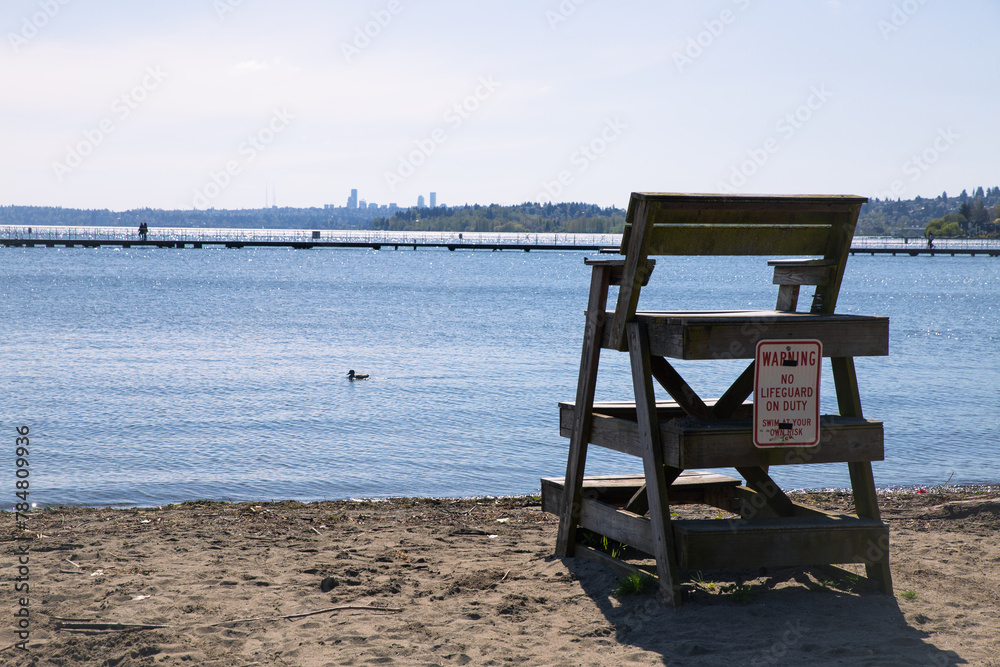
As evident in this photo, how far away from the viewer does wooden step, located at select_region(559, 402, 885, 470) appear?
15.7 feet

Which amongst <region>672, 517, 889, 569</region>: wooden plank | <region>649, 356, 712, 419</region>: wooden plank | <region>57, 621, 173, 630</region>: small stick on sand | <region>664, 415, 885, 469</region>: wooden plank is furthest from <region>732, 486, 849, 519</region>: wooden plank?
<region>57, 621, 173, 630</region>: small stick on sand

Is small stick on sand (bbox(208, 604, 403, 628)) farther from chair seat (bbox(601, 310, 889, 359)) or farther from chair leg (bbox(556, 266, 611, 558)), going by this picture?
chair seat (bbox(601, 310, 889, 359))

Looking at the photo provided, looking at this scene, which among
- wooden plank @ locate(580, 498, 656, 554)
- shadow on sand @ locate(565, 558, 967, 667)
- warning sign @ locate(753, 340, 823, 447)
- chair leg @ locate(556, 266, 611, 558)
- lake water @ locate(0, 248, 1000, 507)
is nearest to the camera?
shadow on sand @ locate(565, 558, 967, 667)

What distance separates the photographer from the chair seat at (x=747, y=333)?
4.79m

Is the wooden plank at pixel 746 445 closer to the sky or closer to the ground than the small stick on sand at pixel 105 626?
closer to the sky

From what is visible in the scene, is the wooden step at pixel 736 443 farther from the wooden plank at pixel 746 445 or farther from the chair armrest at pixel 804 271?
the chair armrest at pixel 804 271

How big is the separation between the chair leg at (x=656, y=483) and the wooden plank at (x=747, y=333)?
0.59 ft

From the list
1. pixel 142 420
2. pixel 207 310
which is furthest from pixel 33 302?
pixel 142 420

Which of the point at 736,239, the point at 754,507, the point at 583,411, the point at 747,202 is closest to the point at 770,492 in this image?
the point at 754,507

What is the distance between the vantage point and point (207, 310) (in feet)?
172

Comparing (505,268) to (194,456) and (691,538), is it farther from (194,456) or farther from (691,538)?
(691,538)

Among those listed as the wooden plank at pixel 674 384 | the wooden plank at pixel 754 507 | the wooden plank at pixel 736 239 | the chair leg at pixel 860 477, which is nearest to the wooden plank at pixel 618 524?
the wooden plank at pixel 674 384

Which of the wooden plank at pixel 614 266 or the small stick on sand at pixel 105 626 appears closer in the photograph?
the small stick on sand at pixel 105 626

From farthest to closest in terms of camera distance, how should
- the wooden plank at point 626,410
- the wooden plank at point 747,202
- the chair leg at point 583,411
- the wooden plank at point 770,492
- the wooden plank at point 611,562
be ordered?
1. the wooden plank at point 626,410
2. the wooden plank at point 770,492
3. the chair leg at point 583,411
4. the wooden plank at point 611,562
5. the wooden plank at point 747,202
